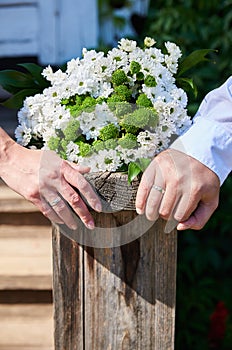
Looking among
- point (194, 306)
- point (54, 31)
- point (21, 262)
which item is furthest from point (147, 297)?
point (54, 31)

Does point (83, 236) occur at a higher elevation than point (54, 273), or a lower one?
higher

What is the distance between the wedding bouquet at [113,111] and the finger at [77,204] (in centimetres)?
8

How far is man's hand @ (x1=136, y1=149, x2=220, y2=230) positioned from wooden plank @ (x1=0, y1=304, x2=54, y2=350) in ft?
2.84

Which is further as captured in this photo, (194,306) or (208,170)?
(194,306)

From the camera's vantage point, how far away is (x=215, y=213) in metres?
2.98

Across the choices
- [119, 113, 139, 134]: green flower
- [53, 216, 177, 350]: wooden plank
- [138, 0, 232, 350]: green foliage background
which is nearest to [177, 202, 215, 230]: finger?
[53, 216, 177, 350]: wooden plank

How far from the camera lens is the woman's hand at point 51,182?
135 cm

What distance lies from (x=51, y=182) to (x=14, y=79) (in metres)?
0.43

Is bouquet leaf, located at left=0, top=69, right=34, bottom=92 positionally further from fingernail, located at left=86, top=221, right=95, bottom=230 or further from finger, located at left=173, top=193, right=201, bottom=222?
finger, located at left=173, top=193, right=201, bottom=222

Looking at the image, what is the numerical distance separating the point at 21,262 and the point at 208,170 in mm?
983

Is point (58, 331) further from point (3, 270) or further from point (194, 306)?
point (194, 306)

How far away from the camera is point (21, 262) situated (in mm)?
2133

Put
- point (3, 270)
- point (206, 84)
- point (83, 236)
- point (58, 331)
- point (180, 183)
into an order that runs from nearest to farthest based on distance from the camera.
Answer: point (180, 183) → point (83, 236) → point (58, 331) → point (3, 270) → point (206, 84)

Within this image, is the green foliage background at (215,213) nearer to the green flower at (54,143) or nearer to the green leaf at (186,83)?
the green leaf at (186,83)
